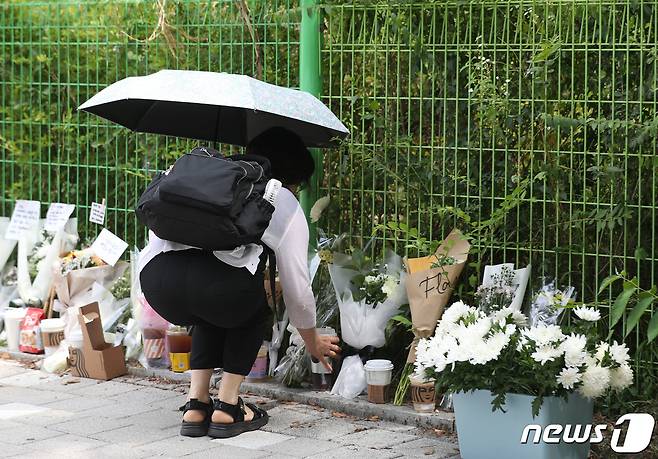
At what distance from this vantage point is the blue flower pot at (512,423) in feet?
16.6

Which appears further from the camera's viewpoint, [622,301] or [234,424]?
[234,424]

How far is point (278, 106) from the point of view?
5766 millimetres

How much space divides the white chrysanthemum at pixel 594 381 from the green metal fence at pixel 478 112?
76cm

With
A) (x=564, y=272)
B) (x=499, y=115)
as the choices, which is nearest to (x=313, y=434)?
(x=564, y=272)

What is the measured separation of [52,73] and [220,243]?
11.5ft

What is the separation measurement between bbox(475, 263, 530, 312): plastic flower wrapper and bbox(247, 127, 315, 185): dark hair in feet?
3.50

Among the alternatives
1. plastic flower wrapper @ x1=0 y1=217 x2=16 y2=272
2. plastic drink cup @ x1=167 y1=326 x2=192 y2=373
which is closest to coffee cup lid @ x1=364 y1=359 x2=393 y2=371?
plastic drink cup @ x1=167 y1=326 x2=192 y2=373

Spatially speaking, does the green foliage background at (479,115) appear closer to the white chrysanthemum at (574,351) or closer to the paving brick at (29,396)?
the white chrysanthemum at (574,351)

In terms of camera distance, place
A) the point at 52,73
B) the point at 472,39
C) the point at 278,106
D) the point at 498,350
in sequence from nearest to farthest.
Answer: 1. the point at 498,350
2. the point at 278,106
3. the point at 472,39
4. the point at 52,73

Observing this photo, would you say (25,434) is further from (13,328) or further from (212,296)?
(13,328)

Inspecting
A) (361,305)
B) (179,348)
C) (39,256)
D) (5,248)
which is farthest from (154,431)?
(5,248)

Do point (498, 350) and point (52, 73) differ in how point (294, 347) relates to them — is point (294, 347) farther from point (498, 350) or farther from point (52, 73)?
A: point (52, 73)

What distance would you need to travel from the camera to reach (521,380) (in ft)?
16.6

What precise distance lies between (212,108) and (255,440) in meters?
1.82
